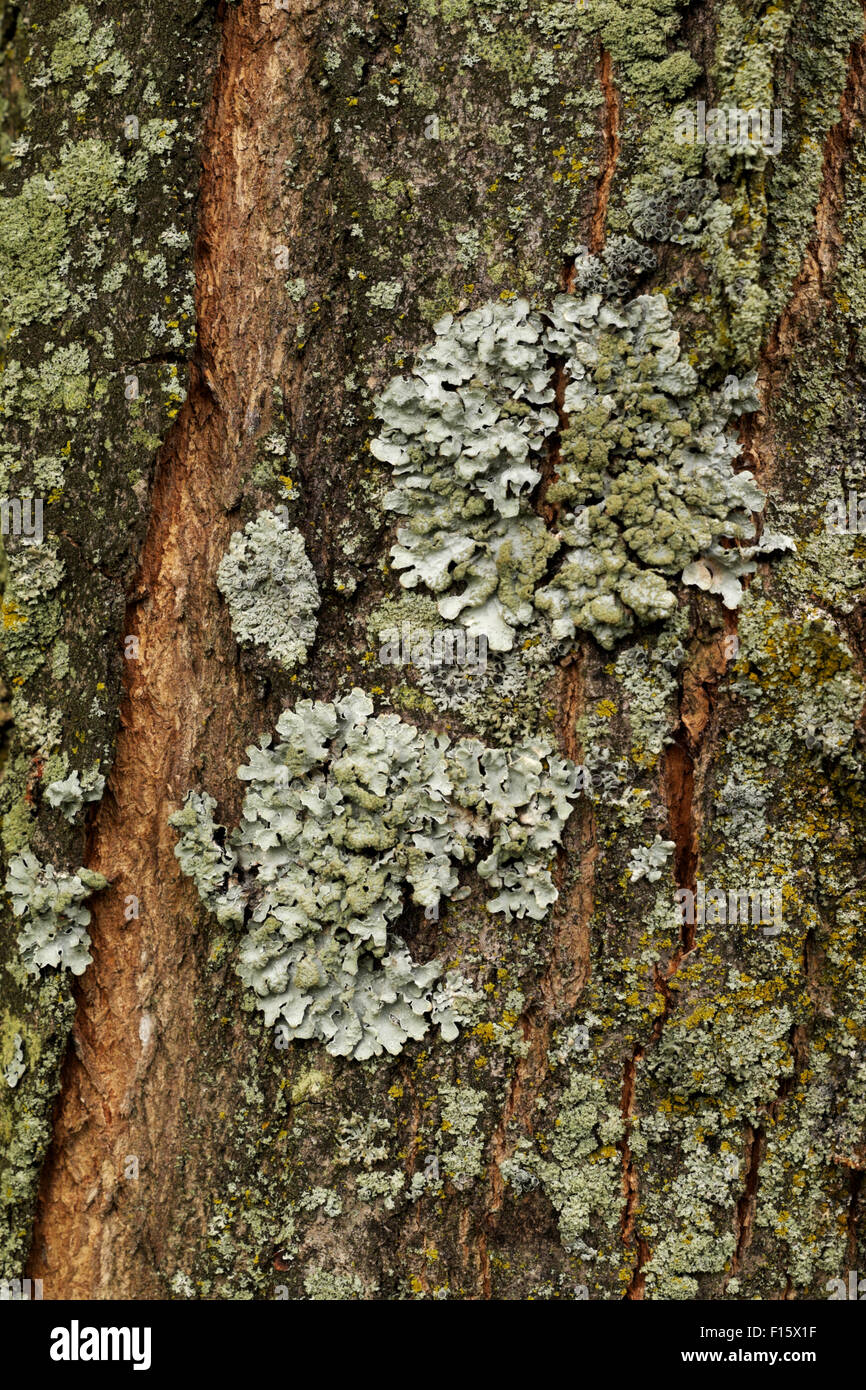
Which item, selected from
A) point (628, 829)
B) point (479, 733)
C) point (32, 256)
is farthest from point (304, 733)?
point (32, 256)

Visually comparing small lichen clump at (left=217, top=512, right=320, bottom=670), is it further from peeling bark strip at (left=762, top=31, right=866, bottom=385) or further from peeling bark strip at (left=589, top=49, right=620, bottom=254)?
peeling bark strip at (left=762, top=31, right=866, bottom=385)

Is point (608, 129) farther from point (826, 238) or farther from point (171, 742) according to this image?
point (171, 742)

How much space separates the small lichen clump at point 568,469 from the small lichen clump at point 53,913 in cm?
109

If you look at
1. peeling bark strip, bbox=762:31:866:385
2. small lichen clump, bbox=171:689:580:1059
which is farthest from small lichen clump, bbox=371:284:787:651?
small lichen clump, bbox=171:689:580:1059

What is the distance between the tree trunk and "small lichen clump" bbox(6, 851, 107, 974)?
0.7 inches

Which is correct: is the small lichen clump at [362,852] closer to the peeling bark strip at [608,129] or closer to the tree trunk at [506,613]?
the tree trunk at [506,613]

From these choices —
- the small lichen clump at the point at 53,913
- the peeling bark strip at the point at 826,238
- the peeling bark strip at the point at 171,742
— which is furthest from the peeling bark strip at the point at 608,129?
the small lichen clump at the point at 53,913

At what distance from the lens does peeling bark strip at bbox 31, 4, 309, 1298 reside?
2.21 meters

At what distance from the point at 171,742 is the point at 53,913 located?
496 mm

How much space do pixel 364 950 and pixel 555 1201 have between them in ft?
2.35

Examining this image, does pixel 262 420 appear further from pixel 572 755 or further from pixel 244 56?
pixel 572 755

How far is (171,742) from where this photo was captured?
7.46ft

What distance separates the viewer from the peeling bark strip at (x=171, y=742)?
2.21 meters
